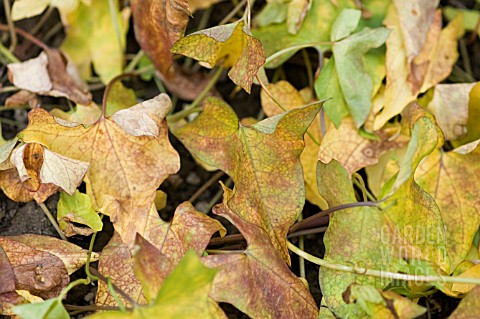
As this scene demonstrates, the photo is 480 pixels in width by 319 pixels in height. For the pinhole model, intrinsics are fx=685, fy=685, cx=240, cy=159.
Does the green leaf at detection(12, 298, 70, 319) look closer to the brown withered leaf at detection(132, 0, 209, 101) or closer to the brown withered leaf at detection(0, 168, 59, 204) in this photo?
the brown withered leaf at detection(0, 168, 59, 204)

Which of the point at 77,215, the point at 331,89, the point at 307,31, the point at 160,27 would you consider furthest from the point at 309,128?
the point at 77,215

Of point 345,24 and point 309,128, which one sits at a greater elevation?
point 345,24

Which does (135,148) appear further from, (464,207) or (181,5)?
(464,207)

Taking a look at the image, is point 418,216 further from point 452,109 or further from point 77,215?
point 77,215

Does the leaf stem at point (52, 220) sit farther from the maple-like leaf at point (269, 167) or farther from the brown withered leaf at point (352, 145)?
the brown withered leaf at point (352, 145)

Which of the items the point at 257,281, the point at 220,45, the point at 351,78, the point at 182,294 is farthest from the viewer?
the point at 351,78

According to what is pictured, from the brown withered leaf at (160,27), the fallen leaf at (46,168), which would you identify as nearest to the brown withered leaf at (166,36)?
the brown withered leaf at (160,27)
